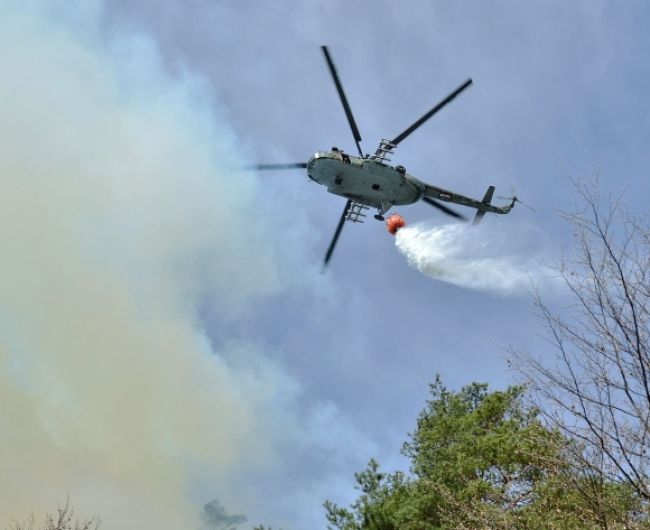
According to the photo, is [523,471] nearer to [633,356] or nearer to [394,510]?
[394,510]

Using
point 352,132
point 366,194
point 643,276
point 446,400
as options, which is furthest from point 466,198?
point 643,276

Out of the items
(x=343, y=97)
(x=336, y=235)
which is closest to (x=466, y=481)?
(x=336, y=235)

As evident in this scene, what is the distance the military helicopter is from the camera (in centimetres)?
2272

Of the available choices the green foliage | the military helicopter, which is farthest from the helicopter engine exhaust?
the green foliage

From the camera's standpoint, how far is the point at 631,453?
7316 mm

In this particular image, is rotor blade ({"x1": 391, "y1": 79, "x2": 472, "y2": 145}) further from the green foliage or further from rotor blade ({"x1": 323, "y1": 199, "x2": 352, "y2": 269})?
the green foliage

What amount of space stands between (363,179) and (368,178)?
0.79ft

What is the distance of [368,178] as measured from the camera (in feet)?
78.7

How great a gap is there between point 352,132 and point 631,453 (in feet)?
59.3

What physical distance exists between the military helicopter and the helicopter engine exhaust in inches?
4.1

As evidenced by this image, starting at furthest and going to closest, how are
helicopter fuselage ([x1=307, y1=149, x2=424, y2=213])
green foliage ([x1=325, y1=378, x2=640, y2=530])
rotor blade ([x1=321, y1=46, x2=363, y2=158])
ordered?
helicopter fuselage ([x1=307, y1=149, x2=424, y2=213]) < rotor blade ([x1=321, y1=46, x2=363, y2=158]) < green foliage ([x1=325, y1=378, x2=640, y2=530])

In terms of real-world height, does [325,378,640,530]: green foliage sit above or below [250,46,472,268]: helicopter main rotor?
below

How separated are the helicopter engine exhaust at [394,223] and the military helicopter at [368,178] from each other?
105 millimetres

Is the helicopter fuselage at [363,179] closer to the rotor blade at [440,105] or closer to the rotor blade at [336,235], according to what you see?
the rotor blade at [336,235]
